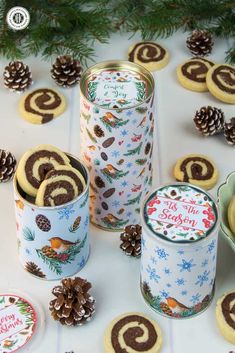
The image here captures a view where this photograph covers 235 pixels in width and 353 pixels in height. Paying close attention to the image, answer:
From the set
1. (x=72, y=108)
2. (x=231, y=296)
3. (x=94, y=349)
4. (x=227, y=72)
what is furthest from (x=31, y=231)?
(x=227, y=72)

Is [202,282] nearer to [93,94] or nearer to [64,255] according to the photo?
[64,255]

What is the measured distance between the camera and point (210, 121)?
51.3 inches

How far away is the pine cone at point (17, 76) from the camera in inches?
55.3

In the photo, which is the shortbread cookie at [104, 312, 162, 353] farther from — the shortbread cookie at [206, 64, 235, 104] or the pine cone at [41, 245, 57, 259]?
the shortbread cookie at [206, 64, 235, 104]

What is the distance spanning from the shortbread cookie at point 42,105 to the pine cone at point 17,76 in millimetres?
33

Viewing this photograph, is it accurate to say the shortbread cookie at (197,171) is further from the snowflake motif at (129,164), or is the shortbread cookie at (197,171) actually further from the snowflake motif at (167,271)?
the snowflake motif at (167,271)

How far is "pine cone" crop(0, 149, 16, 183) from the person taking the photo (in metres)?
1.22

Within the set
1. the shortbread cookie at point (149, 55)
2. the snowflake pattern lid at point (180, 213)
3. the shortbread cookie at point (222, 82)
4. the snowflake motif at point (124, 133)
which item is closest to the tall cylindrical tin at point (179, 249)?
the snowflake pattern lid at point (180, 213)

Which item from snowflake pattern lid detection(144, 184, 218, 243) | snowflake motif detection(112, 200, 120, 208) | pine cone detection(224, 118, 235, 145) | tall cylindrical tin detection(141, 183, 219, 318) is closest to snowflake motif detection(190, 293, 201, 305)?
tall cylindrical tin detection(141, 183, 219, 318)

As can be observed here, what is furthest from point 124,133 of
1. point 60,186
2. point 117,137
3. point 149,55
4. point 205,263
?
point 149,55

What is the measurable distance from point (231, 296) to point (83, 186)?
26 cm

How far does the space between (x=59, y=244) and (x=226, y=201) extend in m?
0.26

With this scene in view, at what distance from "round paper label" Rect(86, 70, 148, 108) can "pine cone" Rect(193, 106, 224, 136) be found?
235mm

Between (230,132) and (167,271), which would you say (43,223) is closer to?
(167,271)
